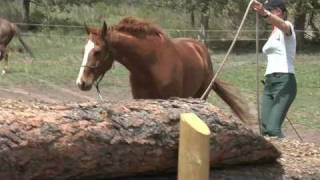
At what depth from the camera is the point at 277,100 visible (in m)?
7.06

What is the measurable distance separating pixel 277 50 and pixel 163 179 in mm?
3044

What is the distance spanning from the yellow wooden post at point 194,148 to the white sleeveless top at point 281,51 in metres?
3.38

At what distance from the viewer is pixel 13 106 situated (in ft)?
13.8

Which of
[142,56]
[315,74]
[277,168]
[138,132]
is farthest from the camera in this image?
[315,74]

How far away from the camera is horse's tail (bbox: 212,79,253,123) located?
856 centimetres

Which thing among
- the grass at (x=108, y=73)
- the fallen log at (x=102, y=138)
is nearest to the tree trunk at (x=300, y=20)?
the grass at (x=108, y=73)

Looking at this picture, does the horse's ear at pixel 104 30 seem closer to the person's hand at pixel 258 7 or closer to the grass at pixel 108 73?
the person's hand at pixel 258 7

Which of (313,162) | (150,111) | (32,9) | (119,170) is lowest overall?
(32,9)

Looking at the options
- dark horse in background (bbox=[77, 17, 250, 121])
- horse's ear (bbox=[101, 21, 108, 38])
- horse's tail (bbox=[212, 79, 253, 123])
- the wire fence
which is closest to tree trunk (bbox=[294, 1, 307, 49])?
the wire fence

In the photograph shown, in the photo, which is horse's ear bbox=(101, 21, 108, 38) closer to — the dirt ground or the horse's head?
the horse's head

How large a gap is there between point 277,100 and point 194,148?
3.43 m

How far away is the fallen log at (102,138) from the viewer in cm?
379

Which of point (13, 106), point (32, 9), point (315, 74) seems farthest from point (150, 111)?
point (32, 9)

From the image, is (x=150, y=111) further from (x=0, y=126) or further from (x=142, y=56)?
(x=142, y=56)
